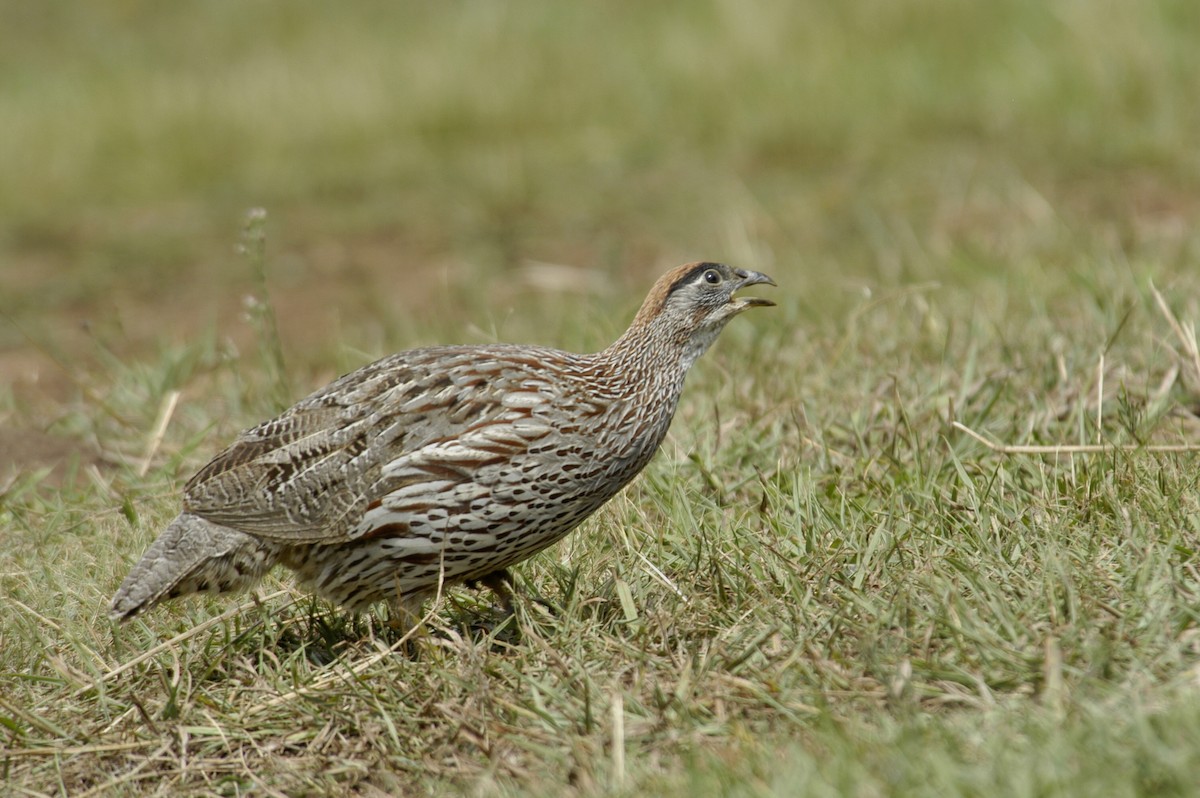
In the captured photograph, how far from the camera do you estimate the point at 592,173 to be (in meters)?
10.2

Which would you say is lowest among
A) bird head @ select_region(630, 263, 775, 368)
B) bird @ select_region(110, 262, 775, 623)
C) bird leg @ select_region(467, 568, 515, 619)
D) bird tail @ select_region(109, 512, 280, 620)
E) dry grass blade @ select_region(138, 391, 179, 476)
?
dry grass blade @ select_region(138, 391, 179, 476)

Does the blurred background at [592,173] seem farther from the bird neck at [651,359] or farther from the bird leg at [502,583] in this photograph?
the bird leg at [502,583]

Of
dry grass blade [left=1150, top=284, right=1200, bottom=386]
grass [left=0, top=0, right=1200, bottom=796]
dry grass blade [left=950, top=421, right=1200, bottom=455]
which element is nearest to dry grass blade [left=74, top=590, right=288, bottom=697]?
grass [left=0, top=0, right=1200, bottom=796]

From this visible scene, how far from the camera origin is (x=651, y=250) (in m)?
9.05

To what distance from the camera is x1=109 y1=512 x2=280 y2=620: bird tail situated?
417cm

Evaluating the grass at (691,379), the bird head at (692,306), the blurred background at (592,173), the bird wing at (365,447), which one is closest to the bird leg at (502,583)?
the grass at (691,379)

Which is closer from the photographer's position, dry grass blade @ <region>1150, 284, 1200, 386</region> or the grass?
the grass

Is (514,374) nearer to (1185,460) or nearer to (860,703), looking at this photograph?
(860,703)

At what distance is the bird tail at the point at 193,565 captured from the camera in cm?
417

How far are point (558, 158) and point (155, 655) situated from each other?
6.79 m

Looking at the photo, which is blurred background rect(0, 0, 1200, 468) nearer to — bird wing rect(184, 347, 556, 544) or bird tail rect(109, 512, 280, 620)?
bird wing rect(184, 347, 556, 544)

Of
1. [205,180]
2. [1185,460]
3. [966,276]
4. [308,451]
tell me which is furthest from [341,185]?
[1185,460]

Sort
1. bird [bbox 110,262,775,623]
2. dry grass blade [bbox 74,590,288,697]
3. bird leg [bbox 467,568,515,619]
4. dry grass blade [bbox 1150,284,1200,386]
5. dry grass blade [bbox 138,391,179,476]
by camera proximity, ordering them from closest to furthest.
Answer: dry grass blade [bbox 74,590,288,697], bird [bbox 110,262,775,623], bird leg [bbox 467,568,515,619], dry grass blade [bbox 1150,284,1200,386], dry grass blade [bbox 138,391,179,476]

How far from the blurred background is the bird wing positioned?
6.69 feet
